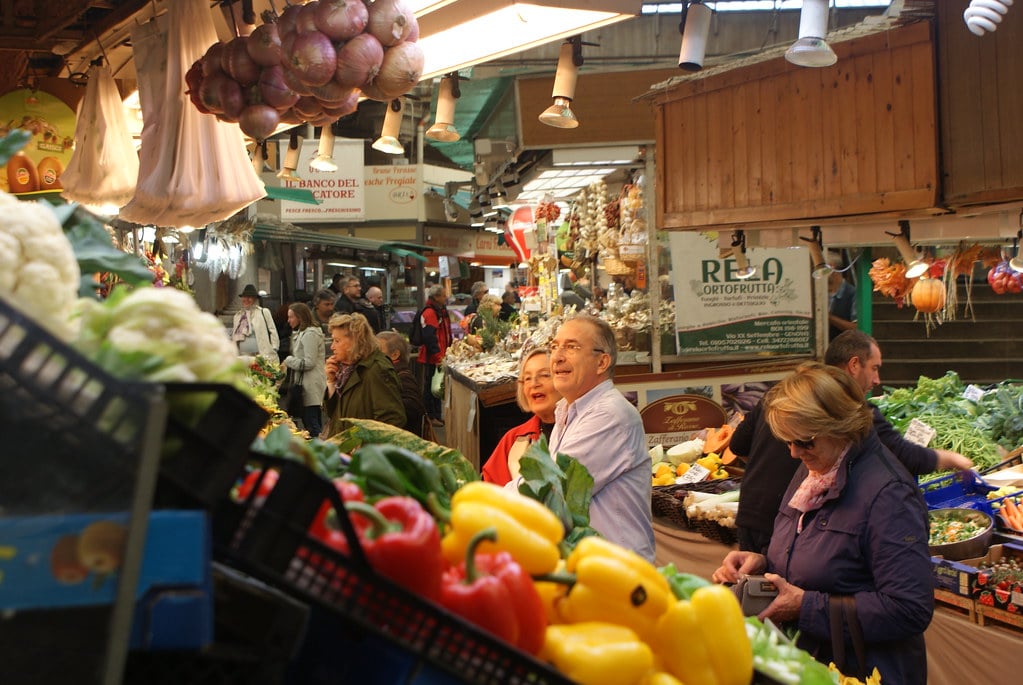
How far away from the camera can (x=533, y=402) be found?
16.4 feet

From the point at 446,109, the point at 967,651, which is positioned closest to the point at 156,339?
the point at 446,109

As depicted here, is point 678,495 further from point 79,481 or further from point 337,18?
point 79,481

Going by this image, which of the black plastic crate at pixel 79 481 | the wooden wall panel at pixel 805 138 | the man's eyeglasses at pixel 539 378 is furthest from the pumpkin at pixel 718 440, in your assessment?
the black plastic crate at pixel 79 481

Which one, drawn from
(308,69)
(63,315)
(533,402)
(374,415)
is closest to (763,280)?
(374,415)

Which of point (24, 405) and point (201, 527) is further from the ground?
point (24, 405)

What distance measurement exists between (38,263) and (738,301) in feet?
25.5

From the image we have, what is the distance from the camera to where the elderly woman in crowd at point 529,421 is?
15.8ft

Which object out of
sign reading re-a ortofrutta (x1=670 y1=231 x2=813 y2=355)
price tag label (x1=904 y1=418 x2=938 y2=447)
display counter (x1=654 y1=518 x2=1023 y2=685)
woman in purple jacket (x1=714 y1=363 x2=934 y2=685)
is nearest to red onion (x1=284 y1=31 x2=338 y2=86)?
woman in purple jacket (x1=714 y1=363 x2=934 y2=685)

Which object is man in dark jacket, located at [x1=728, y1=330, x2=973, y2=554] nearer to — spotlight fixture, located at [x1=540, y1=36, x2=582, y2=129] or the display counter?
the display counter

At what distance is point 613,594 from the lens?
4.96 feet

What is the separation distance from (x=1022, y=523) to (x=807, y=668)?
360cm

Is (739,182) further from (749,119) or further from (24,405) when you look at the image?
(24,405)

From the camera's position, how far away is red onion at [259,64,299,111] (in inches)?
127

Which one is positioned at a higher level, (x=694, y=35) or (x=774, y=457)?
(x=694, y=35)
